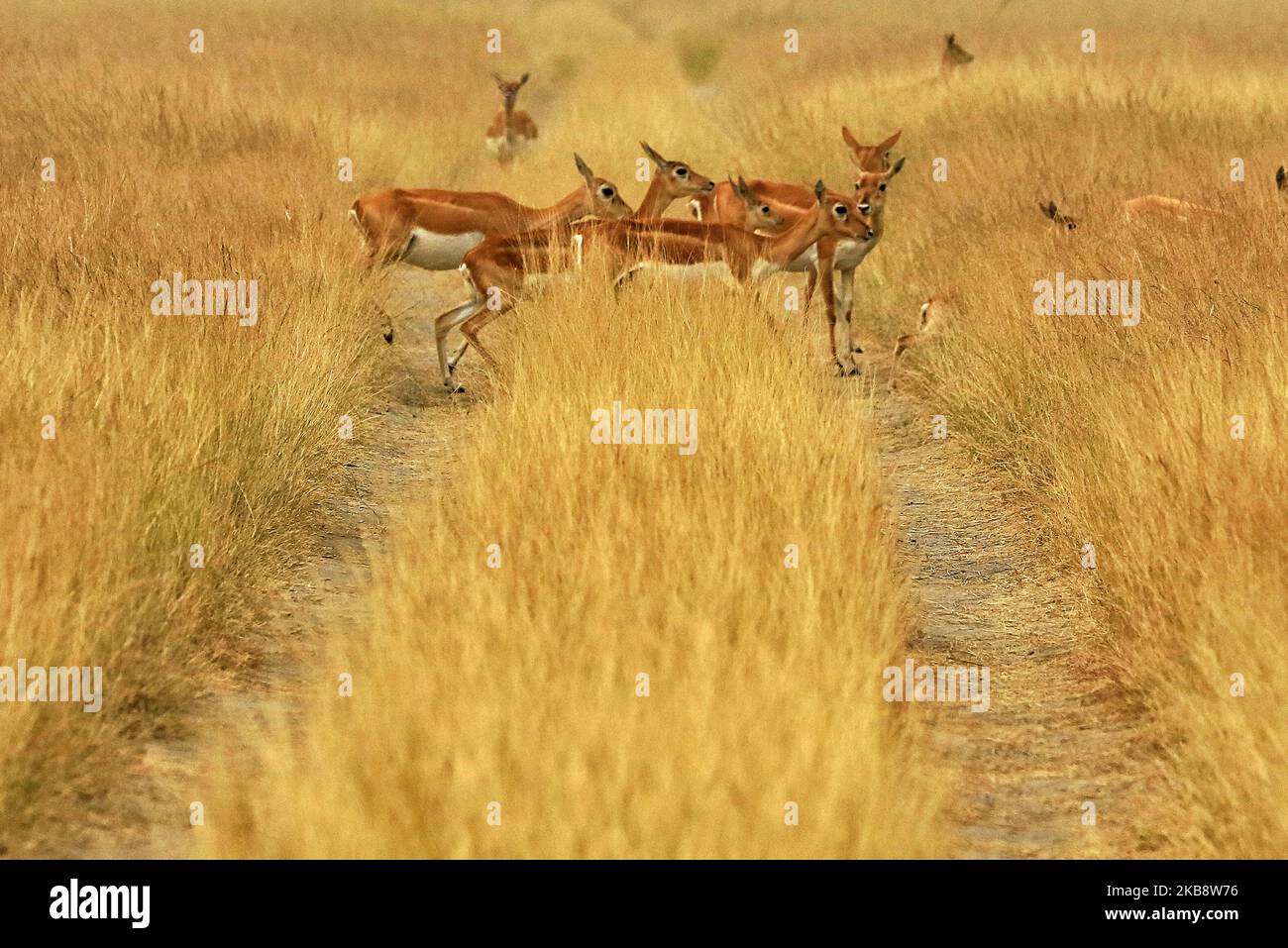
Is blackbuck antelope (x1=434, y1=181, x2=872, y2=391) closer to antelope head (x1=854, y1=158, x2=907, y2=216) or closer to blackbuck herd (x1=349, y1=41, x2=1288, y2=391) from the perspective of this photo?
blackbuck herd (x1=349, y1=41, x2=1288, y2=391)

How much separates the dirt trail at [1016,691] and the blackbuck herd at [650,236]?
2076 mm

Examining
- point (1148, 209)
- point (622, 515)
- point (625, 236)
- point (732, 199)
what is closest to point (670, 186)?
point (732, 199)

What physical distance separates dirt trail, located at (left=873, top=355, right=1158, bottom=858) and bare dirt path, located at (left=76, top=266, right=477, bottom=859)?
1.90 m

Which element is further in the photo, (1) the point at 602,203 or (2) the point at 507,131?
(2) the point at 507,131

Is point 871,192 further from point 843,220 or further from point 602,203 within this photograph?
point 602,203

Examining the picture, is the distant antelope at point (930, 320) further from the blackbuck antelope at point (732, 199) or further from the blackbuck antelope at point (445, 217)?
the blackbuck antelope at point (445, 217)

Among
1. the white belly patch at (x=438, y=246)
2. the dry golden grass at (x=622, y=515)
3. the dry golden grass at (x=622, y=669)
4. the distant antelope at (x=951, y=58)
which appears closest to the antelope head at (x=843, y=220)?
the dry golden grass at (x=622, y=515)

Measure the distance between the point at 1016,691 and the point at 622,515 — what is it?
1412 millimetres

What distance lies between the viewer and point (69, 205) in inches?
406

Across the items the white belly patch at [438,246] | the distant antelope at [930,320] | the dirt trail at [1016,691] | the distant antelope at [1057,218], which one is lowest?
the dirt trail at [1016,691]

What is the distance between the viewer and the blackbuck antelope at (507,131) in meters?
20.4

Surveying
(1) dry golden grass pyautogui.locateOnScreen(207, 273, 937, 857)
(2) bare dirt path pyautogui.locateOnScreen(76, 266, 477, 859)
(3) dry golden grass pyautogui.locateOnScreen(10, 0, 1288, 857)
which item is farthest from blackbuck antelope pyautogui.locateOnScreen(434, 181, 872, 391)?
(1) dry golden grass pyautogui.locateOnScreen(207, 273, 937, 857)

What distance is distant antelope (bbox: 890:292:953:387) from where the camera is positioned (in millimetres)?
10445

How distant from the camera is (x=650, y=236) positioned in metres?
9.90
